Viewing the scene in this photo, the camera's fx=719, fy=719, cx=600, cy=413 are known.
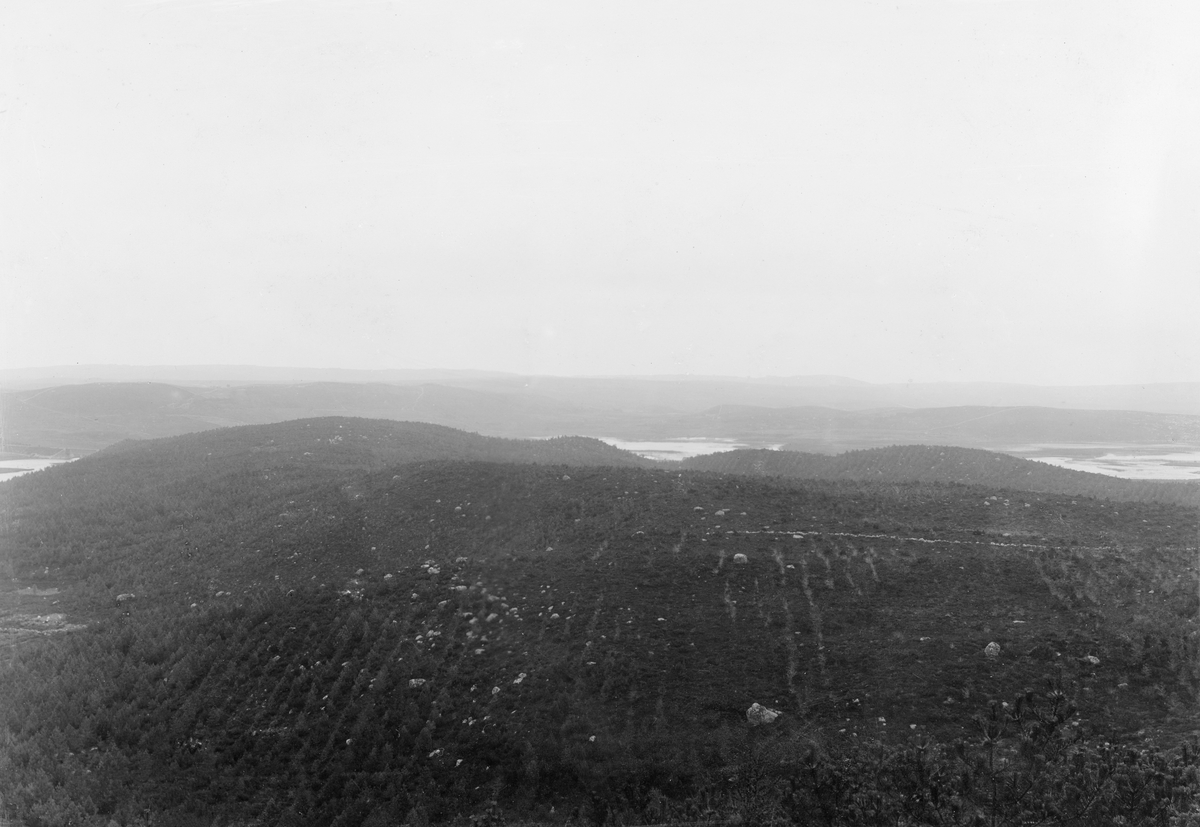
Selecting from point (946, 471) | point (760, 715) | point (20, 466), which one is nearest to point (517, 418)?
point (20, 466)

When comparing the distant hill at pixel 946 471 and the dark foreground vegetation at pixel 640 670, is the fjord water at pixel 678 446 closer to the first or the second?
the distant hill at pixel 946 471

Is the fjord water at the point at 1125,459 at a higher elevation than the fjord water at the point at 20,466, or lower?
higher

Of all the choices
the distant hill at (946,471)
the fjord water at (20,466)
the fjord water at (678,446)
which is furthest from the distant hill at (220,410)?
the distant hill at (946,471)

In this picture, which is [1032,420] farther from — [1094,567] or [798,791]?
[798,791]

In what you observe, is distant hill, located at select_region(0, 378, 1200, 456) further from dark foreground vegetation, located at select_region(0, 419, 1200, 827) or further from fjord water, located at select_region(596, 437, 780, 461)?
dark foreground vegetation, located at select_region(0, 419, 1200, 827)

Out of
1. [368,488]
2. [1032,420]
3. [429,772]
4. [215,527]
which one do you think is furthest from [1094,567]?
Result: [1032,420]

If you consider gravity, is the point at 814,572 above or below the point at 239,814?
above
